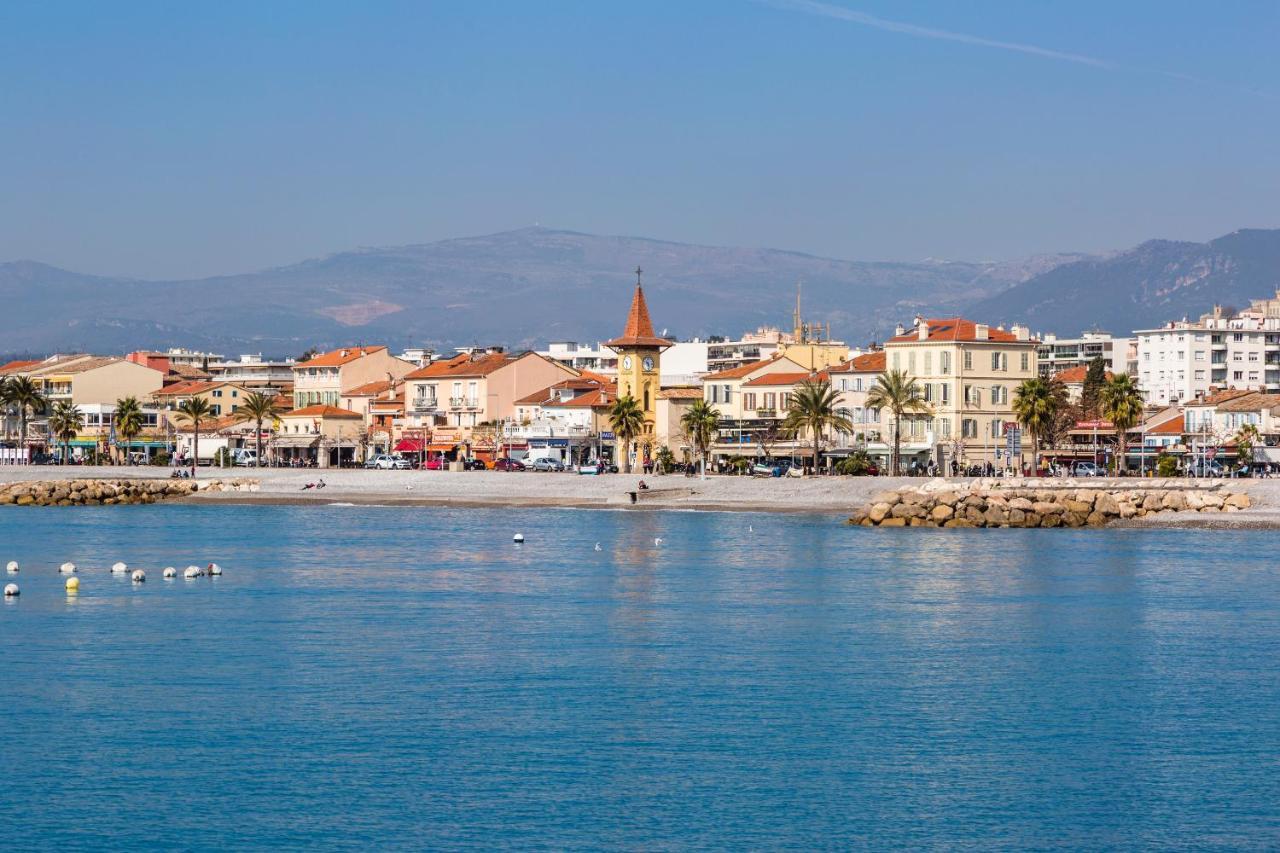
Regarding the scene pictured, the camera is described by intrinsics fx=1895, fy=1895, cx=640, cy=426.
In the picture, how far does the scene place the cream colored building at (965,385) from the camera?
318ft

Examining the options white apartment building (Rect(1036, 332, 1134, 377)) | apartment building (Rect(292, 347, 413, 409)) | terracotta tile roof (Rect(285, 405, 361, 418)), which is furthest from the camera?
white apartment building (Rect(1036, 332, 1134, 377))

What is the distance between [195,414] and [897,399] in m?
45.5

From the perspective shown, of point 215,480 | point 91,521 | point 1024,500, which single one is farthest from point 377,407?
point 1024,500

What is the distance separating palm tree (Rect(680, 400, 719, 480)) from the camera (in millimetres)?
100250

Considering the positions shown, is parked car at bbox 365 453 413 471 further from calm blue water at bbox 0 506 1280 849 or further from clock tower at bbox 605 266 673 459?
calm blue water at bbox 0 506 1280 849

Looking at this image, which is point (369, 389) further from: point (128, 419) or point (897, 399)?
point (897, 399)

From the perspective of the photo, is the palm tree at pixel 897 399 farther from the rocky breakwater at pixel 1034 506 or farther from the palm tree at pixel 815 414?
the rocky breakwater at pixel 1034 506

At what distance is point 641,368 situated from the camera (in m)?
108

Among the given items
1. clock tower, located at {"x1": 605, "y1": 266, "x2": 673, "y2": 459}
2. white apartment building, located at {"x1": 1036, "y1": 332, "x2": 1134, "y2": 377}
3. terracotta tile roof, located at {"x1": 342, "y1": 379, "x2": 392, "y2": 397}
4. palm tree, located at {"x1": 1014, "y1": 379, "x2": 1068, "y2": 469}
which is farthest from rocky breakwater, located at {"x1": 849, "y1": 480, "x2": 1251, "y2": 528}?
white apartment building, located at {"x1": 1036, "y1": 332, "x2": 1134, "y2": 377}

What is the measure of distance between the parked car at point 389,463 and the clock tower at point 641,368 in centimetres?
1368

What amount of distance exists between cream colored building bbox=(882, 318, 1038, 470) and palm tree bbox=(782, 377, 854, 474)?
3436 mm

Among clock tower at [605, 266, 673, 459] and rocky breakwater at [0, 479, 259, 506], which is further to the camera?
clock tower at [605, 266, 673, 459]

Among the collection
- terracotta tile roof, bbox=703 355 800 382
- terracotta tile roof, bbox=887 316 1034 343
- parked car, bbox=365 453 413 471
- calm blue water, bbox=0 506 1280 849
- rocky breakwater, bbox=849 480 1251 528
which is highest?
terracotta tile roof, bbox=887 316 1034 343

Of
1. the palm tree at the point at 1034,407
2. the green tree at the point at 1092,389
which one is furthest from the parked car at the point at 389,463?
the green tree at the point at 1092,389
